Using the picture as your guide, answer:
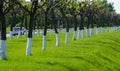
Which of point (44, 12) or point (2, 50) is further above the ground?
point (44, 12)

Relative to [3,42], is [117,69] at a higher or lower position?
lower

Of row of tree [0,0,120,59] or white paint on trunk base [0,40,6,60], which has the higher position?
row of tree [0,0,120,59]

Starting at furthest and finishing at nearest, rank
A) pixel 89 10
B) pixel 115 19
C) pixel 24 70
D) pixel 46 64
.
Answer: pixel 115 19
pixel 89 10
pixel 46 64
pixel 24 70

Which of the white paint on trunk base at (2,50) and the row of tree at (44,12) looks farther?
the row of tree at (44,12)

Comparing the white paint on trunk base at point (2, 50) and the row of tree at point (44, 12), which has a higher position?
the row of tree at point (44, 12)

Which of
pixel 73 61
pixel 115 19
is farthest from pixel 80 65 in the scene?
pixel 115 19

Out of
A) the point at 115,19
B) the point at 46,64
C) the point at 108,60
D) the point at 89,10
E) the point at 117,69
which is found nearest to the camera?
the point at 46,64

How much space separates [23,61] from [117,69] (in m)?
7.80

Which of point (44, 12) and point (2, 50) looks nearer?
point (2, 50)

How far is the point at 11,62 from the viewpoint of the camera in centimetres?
2169

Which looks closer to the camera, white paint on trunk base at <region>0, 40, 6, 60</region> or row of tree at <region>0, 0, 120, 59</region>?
white paint on trunk base at <region>0, 40, 6, 60</region>

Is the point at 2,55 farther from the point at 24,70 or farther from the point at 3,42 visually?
the point at 24,70

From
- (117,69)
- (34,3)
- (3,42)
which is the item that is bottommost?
(117,69)

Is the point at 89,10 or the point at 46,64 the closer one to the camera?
the point at 46,64
